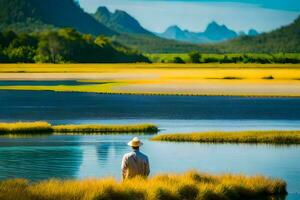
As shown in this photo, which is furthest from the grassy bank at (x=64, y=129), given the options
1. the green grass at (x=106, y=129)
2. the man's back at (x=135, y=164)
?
the man's back at (x=135, y=164)

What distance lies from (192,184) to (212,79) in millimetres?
85150

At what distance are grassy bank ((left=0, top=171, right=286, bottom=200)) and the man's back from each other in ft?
0.85

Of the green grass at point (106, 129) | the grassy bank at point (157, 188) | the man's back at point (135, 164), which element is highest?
the man's back at point (135, 164)

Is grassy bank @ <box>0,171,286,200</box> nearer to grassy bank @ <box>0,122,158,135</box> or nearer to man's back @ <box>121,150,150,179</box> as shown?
man's back @ <box>121,150,150,179</box>

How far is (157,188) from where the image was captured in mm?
17797

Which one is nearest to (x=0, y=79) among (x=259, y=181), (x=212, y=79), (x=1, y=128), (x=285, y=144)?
(x=212, y=79)

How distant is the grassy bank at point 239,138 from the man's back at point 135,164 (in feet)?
53.9

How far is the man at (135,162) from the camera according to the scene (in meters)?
18.2

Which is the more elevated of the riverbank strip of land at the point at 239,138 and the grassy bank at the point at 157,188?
the grassy bank at the point at 157,188

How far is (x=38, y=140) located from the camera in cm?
3572

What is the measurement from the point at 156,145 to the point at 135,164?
14687mm

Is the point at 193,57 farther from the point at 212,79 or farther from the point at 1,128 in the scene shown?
the point at 1,128

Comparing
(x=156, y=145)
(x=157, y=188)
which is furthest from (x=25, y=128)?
(x=157, y=188)

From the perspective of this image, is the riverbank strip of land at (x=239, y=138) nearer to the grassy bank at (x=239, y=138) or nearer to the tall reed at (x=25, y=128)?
the grassy bank at (x=239, y=138)
